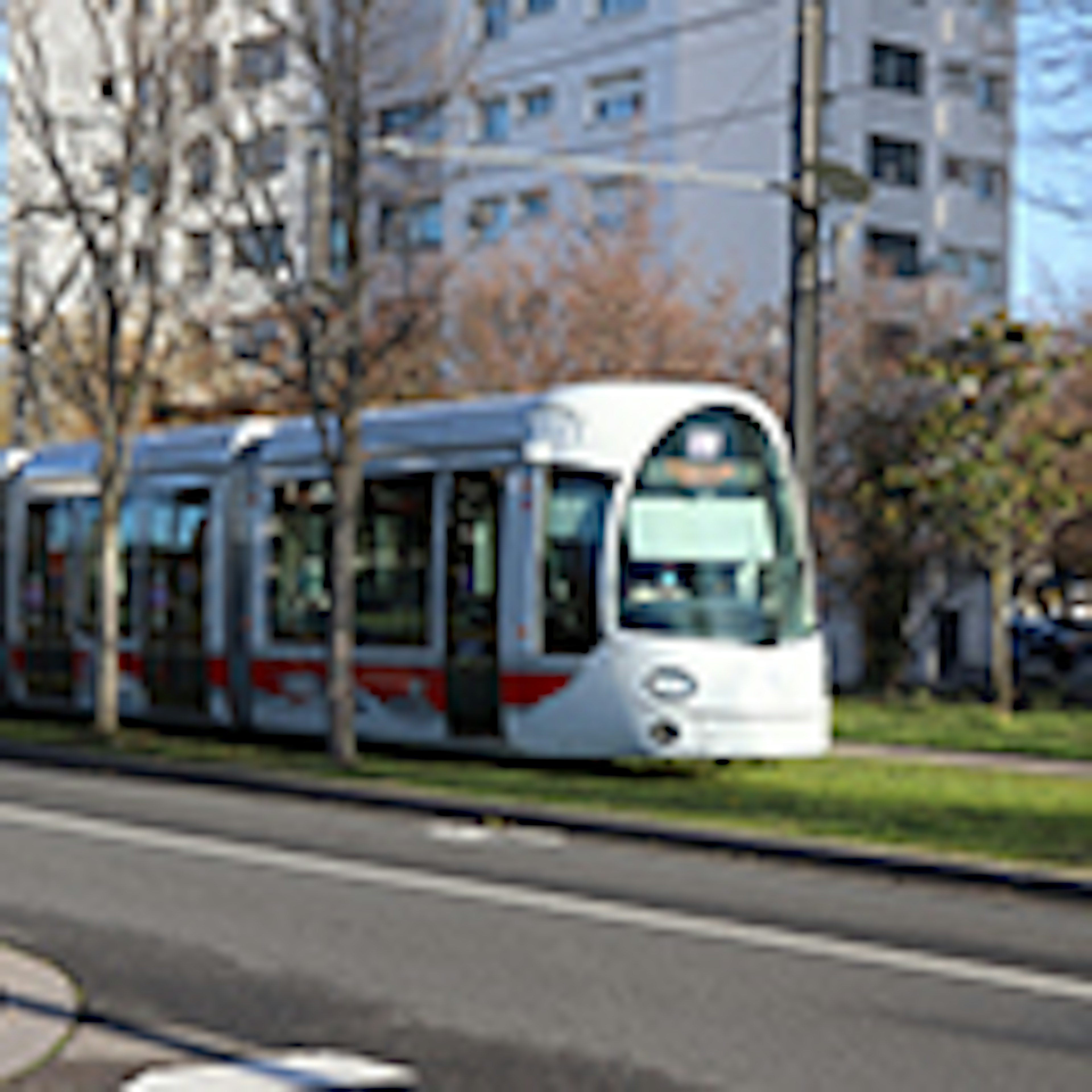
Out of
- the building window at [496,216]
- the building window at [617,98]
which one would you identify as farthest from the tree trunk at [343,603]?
the building window at [617,98]

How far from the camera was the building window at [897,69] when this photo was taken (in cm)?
5300

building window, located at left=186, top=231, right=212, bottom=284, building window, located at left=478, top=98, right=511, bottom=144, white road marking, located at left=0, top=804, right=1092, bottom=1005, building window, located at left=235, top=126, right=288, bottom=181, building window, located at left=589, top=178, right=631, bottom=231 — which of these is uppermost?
building window, located at left=478, top=98, right=511, bottom=144

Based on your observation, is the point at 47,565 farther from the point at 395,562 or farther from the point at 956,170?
the point at 956,170

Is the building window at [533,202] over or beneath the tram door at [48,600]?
over

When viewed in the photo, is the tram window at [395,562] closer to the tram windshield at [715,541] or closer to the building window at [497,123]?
the tram windshield at [715,541]

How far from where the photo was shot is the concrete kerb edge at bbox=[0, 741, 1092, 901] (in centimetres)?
1172

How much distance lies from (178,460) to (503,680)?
583 cm

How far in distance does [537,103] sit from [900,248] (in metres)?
10.2

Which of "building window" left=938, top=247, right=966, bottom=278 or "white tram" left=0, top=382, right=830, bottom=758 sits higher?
"building window" left=938, top=247, right=966, bottom=278

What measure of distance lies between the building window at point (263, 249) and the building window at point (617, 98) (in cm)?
3432

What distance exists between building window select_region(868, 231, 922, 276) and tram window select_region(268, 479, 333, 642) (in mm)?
33217

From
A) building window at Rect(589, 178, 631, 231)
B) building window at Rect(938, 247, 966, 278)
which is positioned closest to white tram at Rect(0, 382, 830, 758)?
building window at Rect(589, 178, 631, 231)

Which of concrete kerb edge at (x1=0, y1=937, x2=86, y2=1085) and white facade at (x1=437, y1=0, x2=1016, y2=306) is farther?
white facade at (x1=437, y1=0, x2=1016, y2=306)

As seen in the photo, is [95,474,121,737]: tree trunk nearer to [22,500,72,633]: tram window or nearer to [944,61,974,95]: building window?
[22,500,72,633]: tram window
